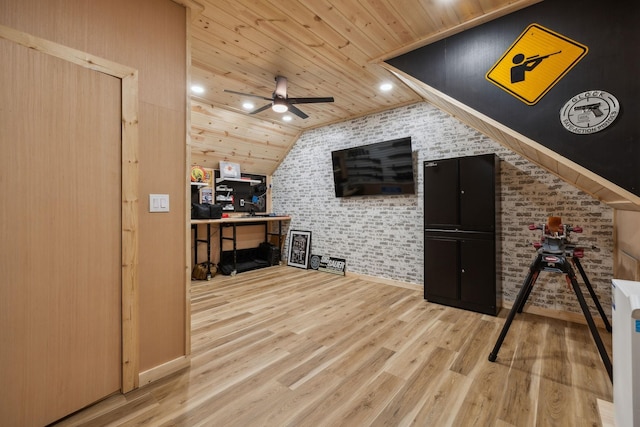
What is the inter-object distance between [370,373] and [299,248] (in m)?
4.06

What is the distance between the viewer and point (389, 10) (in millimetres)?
2342

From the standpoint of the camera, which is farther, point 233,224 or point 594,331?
point 233,224

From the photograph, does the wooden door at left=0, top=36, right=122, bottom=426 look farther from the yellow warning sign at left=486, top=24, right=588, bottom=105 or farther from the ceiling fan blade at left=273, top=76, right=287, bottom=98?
the yellow warning sign at left=486, top=24, right=588, bottom=105

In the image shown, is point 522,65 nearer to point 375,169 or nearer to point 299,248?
point 375,169

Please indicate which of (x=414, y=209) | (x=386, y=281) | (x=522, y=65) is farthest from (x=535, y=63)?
(x=386, y=281)

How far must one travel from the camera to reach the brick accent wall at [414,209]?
3188 millimetres

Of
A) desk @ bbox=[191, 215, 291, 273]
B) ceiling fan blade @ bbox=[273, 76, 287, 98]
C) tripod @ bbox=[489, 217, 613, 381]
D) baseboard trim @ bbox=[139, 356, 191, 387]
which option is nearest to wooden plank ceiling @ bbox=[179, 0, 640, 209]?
ceiling fan blade @ bbox=[273, 76, 287, 98]

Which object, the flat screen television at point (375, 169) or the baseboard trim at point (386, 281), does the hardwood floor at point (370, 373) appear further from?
the flat screen television at point (375, 169)

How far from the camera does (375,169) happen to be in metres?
4.85

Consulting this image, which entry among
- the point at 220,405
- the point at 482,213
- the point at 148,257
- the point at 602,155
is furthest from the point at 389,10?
the point at 220,405

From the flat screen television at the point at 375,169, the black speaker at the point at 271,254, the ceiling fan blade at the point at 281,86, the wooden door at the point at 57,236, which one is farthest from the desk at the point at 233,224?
the wooden door at the point at 57,236

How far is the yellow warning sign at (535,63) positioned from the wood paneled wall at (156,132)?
102 inches

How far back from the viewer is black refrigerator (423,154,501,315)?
132 inches

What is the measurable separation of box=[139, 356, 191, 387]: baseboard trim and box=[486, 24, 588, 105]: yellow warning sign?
336cm
